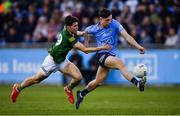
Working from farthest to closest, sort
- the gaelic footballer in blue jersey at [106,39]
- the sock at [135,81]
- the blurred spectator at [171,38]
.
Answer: the blurred spectator at [171,38], the gaelic footballer in blue jersey at [106,39], the sock at [135,81]

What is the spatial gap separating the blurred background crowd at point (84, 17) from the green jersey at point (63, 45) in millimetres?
10744

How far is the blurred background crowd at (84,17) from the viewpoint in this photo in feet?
90.1

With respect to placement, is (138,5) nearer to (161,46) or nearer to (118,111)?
(161,46)

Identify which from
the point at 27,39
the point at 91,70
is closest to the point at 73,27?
the point at 91,70

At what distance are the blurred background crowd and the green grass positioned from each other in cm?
362

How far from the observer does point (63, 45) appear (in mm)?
16703

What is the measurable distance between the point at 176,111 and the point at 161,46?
1090 centimetres

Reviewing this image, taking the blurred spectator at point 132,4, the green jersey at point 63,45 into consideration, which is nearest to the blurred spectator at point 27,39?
the blurred spectator at point 132,4

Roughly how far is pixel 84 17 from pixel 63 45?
11.7 metres

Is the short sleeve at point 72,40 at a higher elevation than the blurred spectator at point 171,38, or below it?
higher

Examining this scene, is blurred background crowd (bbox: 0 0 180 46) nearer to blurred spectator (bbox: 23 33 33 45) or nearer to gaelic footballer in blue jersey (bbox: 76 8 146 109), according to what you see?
blurred spectator (bbox: 23 33 33 45)

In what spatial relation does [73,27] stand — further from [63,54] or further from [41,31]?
[41,31]

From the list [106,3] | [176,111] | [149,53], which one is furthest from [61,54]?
[106,3]

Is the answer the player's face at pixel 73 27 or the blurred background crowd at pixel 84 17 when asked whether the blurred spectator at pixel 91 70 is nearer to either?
the blurred background crowd at pixel 84 17
